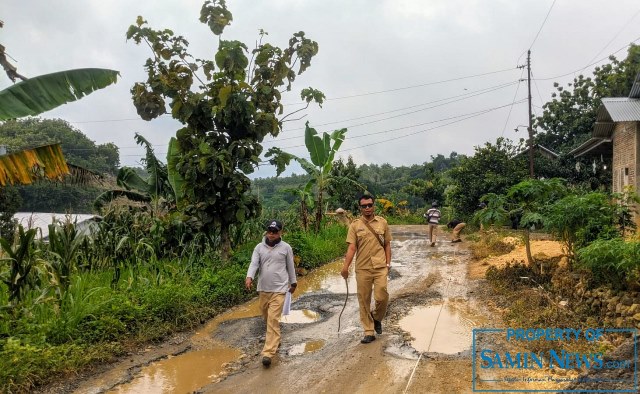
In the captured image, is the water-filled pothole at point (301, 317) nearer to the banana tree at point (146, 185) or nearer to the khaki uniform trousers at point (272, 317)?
the khaki uniform trousers at point (272, 317)

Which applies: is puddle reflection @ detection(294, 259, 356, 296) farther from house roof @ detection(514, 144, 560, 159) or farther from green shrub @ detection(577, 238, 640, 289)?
house roof @ detection(514, 144, 560, 159)

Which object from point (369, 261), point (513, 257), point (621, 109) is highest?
point (621, 109)

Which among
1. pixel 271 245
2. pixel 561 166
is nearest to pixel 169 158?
pixel 271 245

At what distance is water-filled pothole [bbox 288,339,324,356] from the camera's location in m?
5.90

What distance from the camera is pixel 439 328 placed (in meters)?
6.48

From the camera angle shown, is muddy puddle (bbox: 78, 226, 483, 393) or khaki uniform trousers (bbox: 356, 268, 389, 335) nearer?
muddy puddle (bbox: 78, 226, 483, 393)

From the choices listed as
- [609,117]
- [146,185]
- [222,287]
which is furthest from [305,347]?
[609,117]

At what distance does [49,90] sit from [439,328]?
578 cm

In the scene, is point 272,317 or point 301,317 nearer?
point 272,317

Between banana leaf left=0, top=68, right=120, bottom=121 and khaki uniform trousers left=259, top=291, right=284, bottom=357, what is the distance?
3.37 metres

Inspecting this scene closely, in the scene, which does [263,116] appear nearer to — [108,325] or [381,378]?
[108,325]

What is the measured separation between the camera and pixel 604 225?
748 centimetres

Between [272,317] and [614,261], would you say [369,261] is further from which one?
[614,261]

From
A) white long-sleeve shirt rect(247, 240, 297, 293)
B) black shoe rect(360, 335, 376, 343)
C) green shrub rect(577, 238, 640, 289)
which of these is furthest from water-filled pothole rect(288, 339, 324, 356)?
green shrub rect(577, 238, 640, 289)
